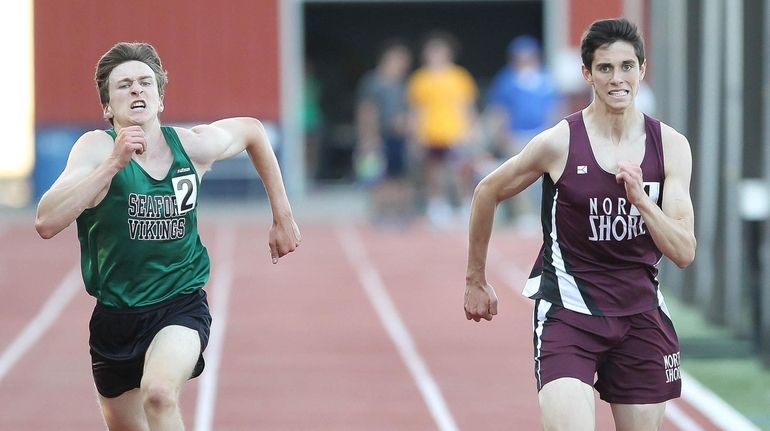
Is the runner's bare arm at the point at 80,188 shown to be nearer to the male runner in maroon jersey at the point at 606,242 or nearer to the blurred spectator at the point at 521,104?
the male runner in maroon jersey at the point at 606,242

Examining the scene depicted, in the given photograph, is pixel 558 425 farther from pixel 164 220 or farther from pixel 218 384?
pixel 218 384

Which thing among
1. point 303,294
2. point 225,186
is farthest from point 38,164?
point 303,294

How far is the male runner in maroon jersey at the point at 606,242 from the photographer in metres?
5.64

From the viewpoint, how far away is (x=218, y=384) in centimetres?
979

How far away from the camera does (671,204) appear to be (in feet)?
18.4

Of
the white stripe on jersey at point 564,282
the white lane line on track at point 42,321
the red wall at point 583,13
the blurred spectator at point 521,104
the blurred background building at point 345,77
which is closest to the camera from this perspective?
the white stripe on jersey at point 564,282

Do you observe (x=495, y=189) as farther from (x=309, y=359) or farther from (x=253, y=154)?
(x=309, y=359)

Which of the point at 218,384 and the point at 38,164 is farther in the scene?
the point at 38,164

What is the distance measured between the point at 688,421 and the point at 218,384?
9.82 ft

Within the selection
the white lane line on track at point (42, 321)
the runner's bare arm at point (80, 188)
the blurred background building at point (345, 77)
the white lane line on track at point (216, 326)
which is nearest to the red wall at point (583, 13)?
the blurred background building at point (345, 77)

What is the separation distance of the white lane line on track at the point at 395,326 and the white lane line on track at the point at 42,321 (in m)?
2.67

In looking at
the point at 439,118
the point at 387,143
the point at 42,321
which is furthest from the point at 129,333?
the point at 439,118

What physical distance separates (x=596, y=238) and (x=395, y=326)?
6419mm

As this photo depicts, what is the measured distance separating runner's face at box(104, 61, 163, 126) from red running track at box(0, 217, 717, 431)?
302 cm
